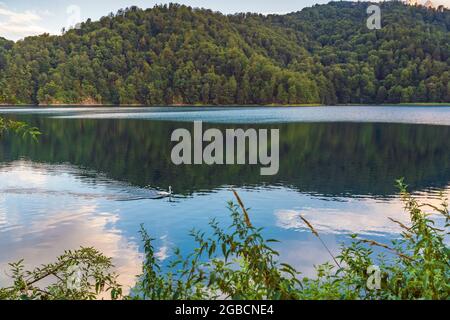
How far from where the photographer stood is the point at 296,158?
5488cm

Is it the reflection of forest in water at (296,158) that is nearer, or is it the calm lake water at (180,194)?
the calm lake water at (180,194)

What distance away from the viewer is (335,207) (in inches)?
1238

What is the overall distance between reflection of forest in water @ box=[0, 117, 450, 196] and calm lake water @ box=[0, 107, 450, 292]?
4.8 inches

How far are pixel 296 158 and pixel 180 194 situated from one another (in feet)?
72.9

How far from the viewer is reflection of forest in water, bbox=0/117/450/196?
1610 inches

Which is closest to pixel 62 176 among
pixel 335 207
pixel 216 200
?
pixel 216 200

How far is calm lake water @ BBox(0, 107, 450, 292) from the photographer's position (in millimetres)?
23672

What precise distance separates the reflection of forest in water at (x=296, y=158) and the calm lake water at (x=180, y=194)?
121mm

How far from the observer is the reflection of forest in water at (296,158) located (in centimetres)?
4091

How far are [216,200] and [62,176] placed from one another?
1679 cm

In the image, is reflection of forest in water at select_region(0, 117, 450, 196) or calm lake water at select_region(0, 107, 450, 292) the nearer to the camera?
calm lake water at select_region(0, 107, 450, 292)
